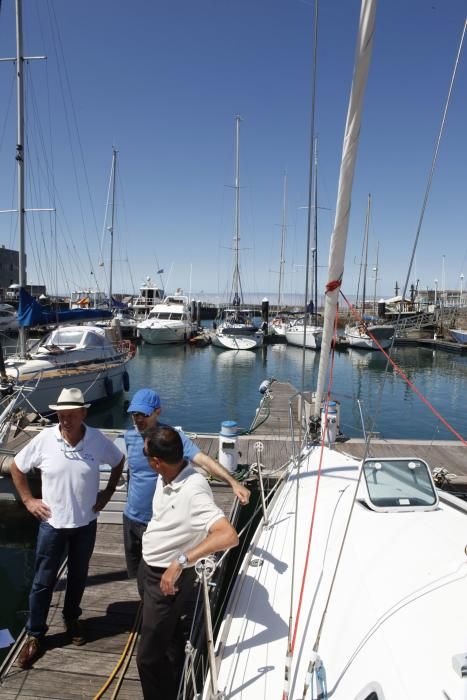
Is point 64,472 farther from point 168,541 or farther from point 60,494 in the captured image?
point 168,541

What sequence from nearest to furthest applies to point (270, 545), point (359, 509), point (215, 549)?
point (215, 549), point (359, 509), point (270, 545)

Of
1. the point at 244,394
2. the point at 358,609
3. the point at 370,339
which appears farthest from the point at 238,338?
the point at 358,609

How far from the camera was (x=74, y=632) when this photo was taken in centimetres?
Answer: 338

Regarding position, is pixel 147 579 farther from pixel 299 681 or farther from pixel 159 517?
pixel 299 681

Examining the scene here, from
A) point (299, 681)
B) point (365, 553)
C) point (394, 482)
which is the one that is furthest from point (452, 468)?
point (299, 681)

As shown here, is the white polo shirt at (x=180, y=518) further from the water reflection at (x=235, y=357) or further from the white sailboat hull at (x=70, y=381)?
the water reflection at (x=235, y=357)

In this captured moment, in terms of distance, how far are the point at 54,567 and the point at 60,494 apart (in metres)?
0.55

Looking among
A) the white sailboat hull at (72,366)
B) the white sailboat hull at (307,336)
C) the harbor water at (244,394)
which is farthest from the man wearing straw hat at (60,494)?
the white sailboat hull at (307,336)

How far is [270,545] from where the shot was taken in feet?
13.0

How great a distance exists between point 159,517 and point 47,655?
1.90m

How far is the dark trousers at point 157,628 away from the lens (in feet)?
7.69

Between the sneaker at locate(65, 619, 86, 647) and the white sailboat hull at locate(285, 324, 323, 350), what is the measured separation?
3035 cm

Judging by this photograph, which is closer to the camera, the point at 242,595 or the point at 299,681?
the point at 299,681

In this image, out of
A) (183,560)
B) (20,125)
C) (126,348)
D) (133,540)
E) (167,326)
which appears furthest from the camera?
(167,326)
